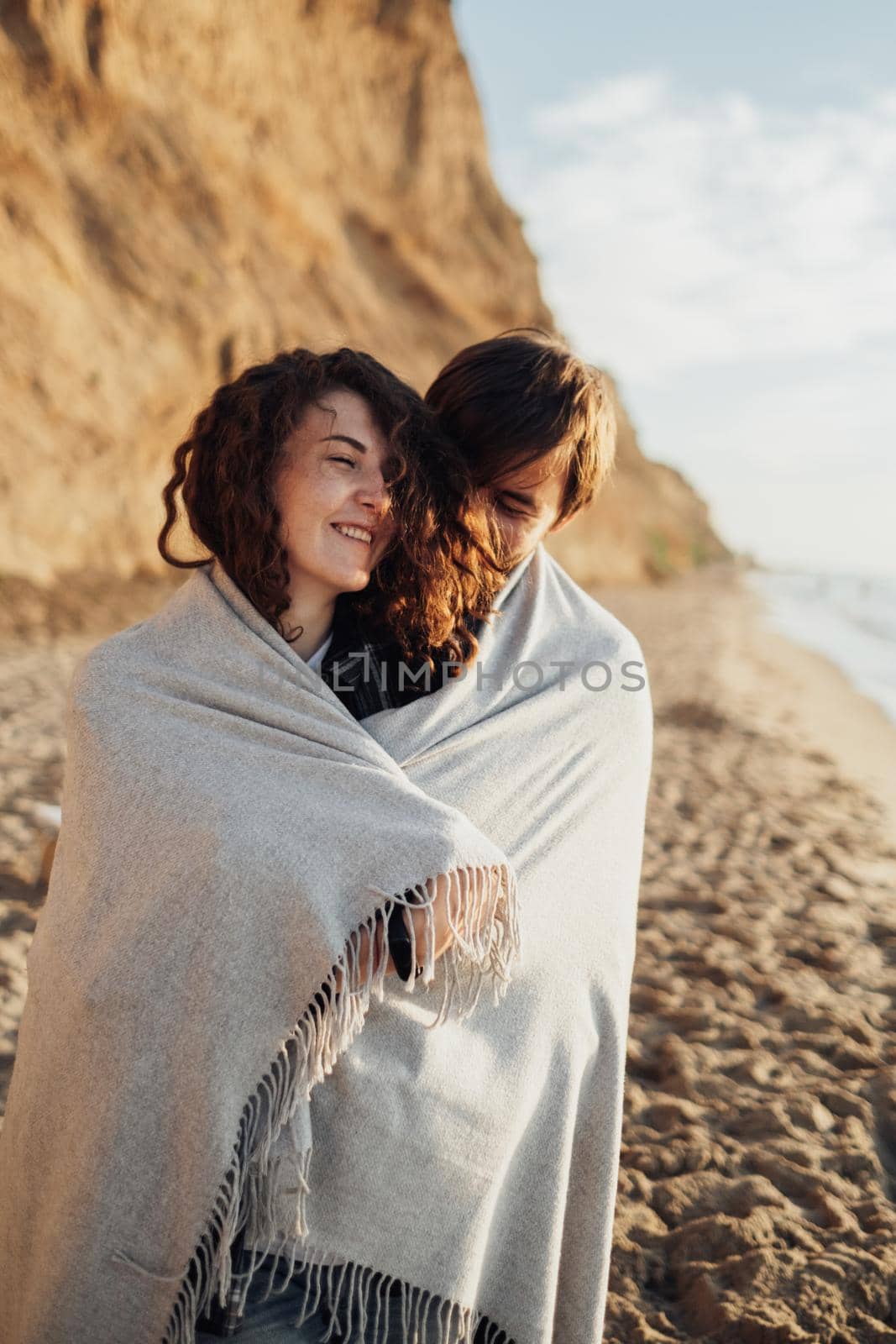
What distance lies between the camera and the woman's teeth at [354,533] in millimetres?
1787

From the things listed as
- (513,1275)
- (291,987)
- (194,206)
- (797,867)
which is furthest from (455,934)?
(194,206)

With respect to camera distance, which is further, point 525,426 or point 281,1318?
point 525,426

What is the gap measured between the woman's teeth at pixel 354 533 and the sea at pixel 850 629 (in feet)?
36.4

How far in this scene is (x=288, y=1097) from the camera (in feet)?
4.86

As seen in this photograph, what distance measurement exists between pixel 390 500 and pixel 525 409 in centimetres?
48

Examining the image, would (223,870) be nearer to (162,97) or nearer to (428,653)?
(428,653)

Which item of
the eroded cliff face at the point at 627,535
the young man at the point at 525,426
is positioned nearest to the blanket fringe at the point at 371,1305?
the young man at the point at 525,426

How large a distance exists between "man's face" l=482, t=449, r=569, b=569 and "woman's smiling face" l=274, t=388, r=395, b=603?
1.21ft

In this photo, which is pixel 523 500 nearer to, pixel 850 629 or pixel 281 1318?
pixel 281 1318

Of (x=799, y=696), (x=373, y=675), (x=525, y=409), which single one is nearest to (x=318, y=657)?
(x=373, y=675)

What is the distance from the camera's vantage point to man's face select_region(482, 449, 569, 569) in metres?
2.11

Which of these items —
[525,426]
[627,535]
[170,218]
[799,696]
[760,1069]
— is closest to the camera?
[525,426]

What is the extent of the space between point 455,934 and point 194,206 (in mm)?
12202

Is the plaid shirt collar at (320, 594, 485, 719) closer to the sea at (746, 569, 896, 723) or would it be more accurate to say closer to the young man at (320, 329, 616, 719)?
the young man at (320, 329, 616, 719)
